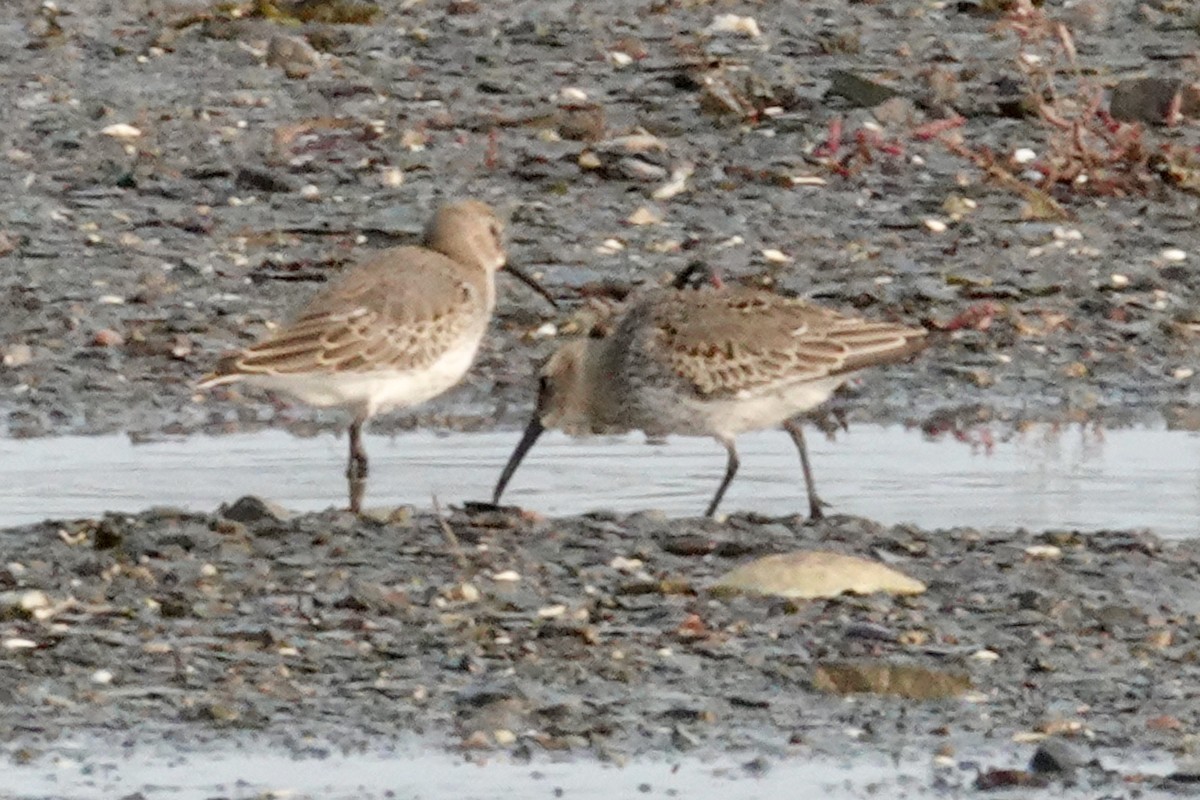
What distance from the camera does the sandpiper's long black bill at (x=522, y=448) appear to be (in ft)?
33.5

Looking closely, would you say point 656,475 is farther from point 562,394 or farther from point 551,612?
point 551,612

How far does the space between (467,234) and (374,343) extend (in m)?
1.00

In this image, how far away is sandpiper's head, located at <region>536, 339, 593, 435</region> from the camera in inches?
417

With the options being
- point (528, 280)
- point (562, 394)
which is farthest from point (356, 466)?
point (528, 280)

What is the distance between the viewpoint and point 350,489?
1023cm

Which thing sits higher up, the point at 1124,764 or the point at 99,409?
the point at 1124,764

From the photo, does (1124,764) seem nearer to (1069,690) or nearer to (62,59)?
(1069,690)

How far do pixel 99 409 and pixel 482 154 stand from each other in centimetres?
348

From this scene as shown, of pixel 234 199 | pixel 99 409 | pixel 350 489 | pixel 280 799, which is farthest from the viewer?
pixel 234 199

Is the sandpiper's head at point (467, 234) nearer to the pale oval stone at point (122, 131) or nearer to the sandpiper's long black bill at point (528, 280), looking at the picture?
the sandpiper's long black bill at point (528, 280)

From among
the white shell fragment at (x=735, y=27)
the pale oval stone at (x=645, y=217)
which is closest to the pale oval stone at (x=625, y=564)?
the pale oval stone at (x=645, y=217)

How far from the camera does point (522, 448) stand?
10406 mm

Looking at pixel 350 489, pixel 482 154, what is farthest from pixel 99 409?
pixel 482 154

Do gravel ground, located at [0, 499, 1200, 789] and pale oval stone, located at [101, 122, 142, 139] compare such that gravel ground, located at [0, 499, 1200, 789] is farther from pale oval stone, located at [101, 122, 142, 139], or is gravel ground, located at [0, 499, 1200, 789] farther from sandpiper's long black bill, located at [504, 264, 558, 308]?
pale oval stone, located at [101, 122, 142, 139]
